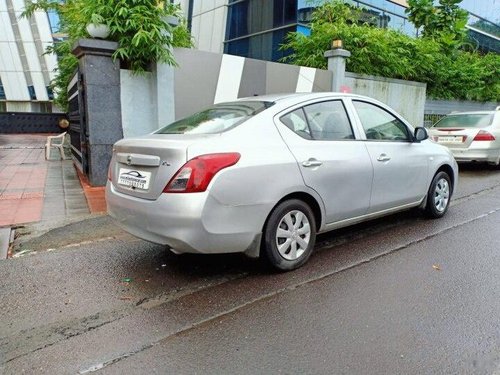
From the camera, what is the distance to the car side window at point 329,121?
167 inches

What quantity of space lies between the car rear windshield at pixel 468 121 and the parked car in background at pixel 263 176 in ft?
20.2

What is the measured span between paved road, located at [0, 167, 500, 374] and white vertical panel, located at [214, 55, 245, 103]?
4.30 metres

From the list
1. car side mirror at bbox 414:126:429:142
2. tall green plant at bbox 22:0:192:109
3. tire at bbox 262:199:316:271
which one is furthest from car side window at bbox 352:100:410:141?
tall green plant at bbox 22:0:192:109

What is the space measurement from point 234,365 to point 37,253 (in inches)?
114

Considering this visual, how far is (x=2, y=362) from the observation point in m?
2.64

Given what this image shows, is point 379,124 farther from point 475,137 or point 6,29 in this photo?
point 6,29

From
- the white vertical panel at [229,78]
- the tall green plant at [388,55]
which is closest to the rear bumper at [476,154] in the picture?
the tall green plant at [388,55]

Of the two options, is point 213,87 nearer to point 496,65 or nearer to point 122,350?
point 122,350

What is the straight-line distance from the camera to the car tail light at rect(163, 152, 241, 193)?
11.0ft

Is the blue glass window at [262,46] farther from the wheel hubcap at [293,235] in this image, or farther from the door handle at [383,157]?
the wheel hubcap at [293,235]

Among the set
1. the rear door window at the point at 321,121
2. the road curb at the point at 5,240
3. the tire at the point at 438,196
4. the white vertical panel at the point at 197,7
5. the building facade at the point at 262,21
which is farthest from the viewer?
the white vertical panel at the point at 197,7

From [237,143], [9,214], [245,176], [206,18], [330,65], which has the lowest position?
[9,214]

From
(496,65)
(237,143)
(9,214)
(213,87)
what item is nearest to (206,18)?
(496,65)

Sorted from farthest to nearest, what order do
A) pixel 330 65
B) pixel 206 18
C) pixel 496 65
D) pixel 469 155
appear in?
1. pixel 206 18
2. pixel 496 65
3. pixel 330 65
4. pixel 469 155
